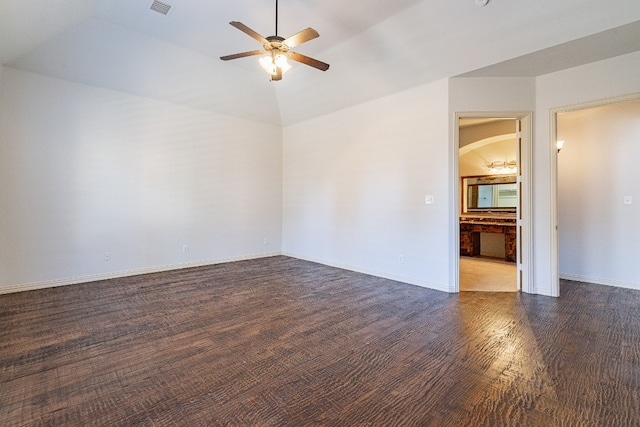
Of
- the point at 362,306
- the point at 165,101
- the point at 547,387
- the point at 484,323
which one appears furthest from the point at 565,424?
the point at 165,101

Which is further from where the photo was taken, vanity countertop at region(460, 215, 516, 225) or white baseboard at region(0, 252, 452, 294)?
vanity countertop at region(460, 215, 516, 225)

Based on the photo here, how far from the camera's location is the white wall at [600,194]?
4270 millimetres

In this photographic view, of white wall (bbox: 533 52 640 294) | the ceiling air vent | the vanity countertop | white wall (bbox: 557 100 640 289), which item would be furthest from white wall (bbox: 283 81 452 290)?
the ceiling air vent

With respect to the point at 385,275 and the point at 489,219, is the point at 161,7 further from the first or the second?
the point at 489,219

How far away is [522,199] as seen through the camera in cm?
409

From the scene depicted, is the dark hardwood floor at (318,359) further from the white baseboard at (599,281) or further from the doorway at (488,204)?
the doorway at (488,204)

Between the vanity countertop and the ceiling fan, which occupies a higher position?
the ceiling fan

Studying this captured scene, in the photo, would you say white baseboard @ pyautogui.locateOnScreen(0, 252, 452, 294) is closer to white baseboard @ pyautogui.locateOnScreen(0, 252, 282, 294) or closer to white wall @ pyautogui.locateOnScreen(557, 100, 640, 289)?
white baseboard @ pyautogui.locateOnScreen(0, 252, 282, 294)

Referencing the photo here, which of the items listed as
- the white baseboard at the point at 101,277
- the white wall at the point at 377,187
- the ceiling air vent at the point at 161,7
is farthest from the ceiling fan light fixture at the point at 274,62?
the white baseboard at the point at 101,277

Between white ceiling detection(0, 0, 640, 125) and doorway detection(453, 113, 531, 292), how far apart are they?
1663 millimetres

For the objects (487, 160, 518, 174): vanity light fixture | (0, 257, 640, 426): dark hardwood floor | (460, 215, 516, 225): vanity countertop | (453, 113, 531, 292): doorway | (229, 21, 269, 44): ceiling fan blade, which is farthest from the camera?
(487, 160, 518, 174): vanity light fixture

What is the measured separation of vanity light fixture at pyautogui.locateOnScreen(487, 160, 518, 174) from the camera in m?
6.90

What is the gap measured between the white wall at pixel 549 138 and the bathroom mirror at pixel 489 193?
3.19m

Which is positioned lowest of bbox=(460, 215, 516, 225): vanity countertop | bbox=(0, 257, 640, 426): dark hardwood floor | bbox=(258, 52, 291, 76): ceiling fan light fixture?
bbox=(0, 257, 640, 426): dark hardwood floor
